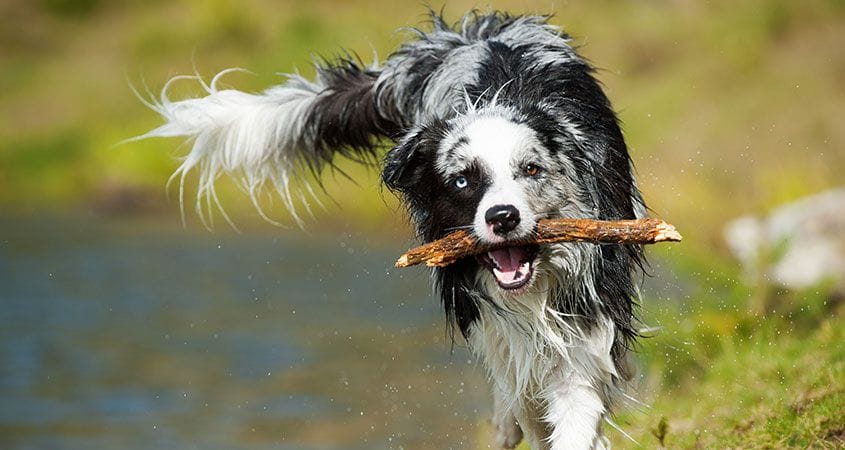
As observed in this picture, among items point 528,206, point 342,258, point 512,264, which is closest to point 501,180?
point 528,206

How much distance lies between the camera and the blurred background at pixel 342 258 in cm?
820

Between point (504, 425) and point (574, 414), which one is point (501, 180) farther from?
point (504, 425)

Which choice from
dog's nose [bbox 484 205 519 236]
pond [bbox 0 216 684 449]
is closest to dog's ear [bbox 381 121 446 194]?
dog's nose [bbox 484 205 519 236]

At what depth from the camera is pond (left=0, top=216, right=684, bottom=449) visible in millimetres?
9562

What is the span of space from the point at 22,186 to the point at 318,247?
809cm

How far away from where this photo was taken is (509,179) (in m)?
5.07

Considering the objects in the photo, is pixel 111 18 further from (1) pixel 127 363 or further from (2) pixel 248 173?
(2) pixel 248 173

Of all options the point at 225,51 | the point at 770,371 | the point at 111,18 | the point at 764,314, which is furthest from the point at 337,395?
the point at 111,18

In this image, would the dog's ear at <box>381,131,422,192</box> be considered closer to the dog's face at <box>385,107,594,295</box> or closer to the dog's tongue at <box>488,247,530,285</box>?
the dog's face at <box>385,107,594,295</box>

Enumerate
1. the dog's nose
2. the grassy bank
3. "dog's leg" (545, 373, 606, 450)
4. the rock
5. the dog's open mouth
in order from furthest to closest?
the grassy bank, the rock, "dog's leg" (545, 373, 606, 450), the dog's open mouth, the dog's nose

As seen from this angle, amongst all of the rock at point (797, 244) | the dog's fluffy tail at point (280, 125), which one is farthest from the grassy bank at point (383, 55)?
the dog's fluffy tail at point (280, 125)

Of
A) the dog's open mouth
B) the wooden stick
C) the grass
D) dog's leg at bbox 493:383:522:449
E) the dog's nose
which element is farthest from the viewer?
dog's leg at bbox 493:383:522:449

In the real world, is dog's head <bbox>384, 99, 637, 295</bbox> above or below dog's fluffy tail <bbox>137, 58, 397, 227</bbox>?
below

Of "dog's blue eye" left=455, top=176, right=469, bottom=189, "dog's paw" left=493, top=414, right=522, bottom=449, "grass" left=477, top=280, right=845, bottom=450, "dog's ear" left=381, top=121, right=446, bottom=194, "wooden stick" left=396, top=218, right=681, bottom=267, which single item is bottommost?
"grass" left=477, top=280, right=845, bottom=450
